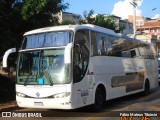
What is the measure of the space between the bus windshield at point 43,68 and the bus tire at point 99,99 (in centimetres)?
222

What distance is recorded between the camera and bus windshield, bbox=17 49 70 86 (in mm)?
11578

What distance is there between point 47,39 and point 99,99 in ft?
10.1

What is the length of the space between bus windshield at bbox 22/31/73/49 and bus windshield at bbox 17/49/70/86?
0.86 ft

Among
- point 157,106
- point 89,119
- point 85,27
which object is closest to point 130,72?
point 157,106

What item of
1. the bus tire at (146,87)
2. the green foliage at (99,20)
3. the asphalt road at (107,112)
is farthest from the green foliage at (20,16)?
the green foliage at (99,20)

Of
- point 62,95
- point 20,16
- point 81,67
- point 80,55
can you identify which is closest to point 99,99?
point 81,67

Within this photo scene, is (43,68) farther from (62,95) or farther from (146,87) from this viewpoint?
(146,87)

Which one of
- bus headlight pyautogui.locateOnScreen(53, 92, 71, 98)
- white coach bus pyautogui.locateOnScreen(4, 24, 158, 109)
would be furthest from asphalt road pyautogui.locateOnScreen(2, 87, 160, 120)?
bus headlight pyautogui.locateOnScreen(53, 92, 71, 98)

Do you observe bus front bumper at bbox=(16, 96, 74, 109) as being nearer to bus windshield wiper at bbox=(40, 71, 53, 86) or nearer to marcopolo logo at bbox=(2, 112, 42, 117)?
bus windshield wiper at bbox=(40, 71, 53, 86)

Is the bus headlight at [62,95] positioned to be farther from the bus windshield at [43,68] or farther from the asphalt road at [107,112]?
the asphalt road at [107,112]

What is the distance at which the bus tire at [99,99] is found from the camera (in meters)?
13.3

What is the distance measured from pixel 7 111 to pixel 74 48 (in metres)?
3.90

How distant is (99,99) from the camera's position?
13562 mm

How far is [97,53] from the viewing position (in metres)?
13.6
